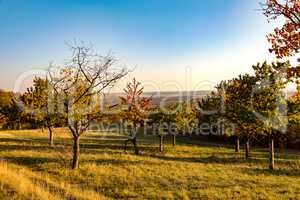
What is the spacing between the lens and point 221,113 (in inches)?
2084

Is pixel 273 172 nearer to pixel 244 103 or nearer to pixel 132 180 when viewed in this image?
pixel 244 103

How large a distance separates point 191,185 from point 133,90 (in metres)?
29.7

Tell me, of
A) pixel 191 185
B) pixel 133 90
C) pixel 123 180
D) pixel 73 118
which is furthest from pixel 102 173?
pixel 133 90

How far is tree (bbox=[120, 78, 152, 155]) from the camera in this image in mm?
46281

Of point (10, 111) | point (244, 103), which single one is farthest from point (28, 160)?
point (10, 111)

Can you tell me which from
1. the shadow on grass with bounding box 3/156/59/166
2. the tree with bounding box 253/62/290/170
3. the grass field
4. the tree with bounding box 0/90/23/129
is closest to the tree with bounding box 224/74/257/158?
the tree with bounding box 253/62/290/170

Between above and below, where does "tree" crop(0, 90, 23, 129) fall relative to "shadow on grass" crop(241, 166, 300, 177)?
above

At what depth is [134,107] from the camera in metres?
47.3

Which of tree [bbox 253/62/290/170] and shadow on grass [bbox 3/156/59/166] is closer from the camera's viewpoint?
shadow on grass [bbox 3/156/59/166]

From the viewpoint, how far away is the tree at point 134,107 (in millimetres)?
46281

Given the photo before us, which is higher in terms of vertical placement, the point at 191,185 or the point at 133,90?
the point at 133,90

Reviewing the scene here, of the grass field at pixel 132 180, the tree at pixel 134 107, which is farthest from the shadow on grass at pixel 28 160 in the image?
the tree at pixel 134 107

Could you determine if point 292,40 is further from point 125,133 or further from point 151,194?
point 125,133

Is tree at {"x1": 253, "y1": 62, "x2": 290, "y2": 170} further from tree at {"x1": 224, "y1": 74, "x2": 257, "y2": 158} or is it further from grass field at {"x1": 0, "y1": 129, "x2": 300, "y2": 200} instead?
grass field at {"x1": 0, "y1": 129, "x2": 300, "y2": 200}
